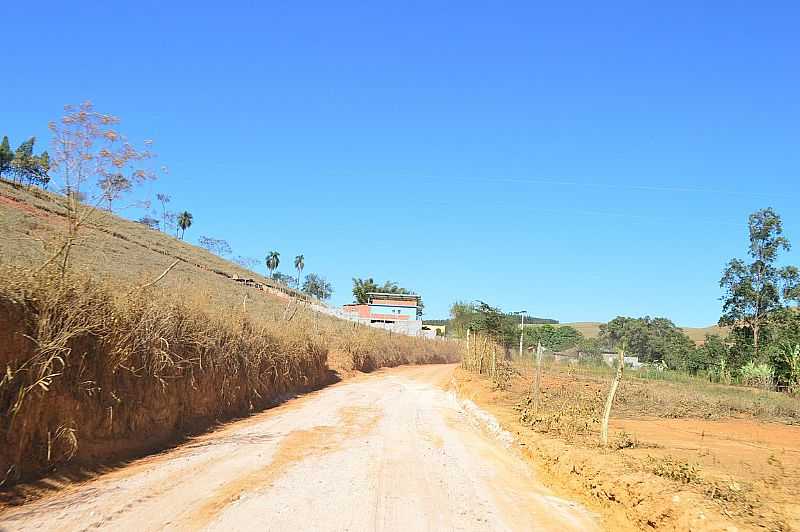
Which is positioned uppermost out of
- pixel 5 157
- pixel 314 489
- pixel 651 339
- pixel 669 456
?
pixel 5 157

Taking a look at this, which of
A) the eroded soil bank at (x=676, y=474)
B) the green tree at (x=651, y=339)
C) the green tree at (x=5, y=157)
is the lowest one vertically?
the eroded soil bank at (x=676, y=474)

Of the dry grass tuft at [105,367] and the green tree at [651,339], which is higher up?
the green tree at [651,339]

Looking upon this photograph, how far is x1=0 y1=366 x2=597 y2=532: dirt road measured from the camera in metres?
6.47

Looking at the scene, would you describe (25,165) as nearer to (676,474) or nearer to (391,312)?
(676,474)

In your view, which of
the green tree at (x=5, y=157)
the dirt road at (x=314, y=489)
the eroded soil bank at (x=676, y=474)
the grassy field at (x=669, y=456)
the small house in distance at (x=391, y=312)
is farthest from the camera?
the small house in distance at (x=391, y=312)

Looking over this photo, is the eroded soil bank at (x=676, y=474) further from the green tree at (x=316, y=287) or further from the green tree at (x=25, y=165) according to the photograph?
the green tree at (x=316, y=287)

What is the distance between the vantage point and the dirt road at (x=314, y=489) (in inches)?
255

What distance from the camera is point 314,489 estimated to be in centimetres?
799

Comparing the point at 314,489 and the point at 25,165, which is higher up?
the point at 25,165

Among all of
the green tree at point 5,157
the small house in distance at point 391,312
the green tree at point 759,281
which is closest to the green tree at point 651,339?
the green tree at point 759,281

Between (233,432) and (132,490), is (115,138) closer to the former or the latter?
(132,490)

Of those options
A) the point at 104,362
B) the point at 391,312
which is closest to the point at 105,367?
the point at 104,362

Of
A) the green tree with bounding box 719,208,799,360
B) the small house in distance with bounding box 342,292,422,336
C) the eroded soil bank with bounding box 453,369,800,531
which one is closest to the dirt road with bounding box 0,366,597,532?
the eroded soil bank with bounding box 453,369,800,531

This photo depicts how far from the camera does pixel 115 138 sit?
9.88 metres
